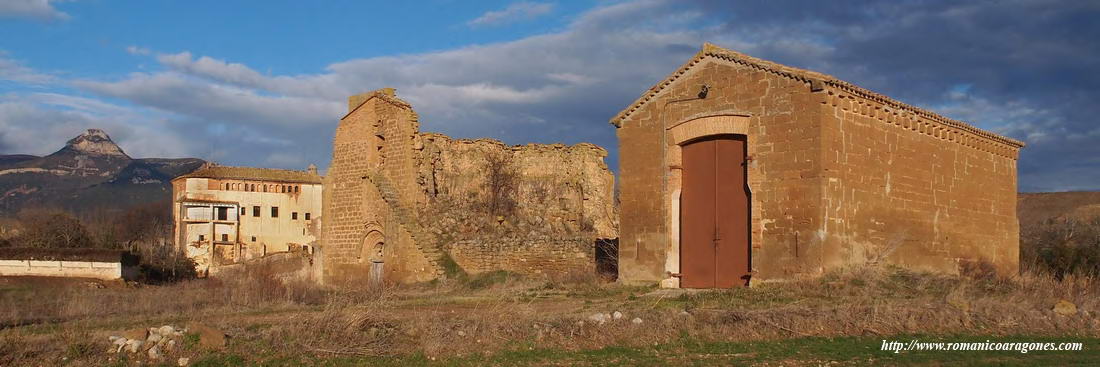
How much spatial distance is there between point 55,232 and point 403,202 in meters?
24.0

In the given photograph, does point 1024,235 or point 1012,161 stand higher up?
point 1012,161

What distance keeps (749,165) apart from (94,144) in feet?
365

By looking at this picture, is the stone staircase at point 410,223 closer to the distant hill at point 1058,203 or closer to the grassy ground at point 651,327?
the grassy ground at point 651,327

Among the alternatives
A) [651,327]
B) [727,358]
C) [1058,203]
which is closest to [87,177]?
[1058,203]

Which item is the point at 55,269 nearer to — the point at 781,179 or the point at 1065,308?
the point at 781,179

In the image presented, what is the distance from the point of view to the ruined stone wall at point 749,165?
14984 mm

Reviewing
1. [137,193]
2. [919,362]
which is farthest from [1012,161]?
[137,193]

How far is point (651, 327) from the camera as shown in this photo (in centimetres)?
1091

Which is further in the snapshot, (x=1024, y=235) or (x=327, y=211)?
(x=327, y=211)

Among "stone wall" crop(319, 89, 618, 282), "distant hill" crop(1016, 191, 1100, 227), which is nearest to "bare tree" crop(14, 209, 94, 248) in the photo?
"stone wall" crop(319, 89, 618, 282)

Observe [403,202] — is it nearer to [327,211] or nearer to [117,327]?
[327,211]

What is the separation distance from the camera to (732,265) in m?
16.2

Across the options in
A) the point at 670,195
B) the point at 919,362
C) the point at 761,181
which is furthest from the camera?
the point at 670,195

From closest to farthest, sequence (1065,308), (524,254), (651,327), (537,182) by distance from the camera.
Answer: (651,327) → (1065,308) → (524,254) → (537,182)
